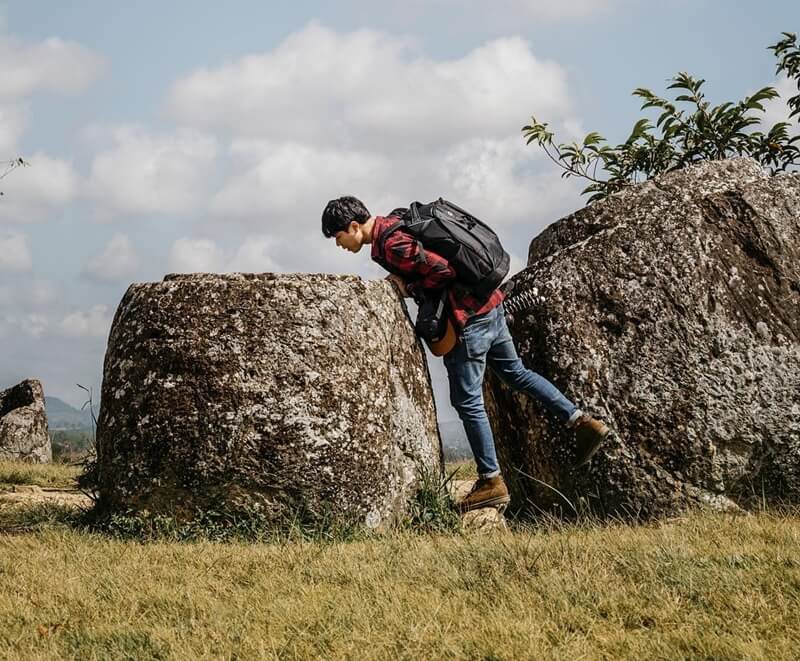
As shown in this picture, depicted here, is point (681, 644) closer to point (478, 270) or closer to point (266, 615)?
point (266, 615)

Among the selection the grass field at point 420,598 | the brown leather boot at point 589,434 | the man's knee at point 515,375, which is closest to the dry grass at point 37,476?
the grass field at point 420,598

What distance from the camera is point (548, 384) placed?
7.77 meters

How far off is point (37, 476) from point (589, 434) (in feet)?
30.2

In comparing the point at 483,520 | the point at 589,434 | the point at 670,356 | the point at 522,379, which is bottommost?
the point at 483,520

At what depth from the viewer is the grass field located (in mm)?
4707

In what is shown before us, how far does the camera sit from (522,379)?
783cm

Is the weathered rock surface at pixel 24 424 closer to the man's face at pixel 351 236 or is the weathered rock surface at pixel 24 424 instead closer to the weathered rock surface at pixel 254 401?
the weathered rock surface at pixel 254 401

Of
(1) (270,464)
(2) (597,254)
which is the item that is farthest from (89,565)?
(2) (597,254)

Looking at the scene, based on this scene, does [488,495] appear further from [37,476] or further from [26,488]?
[37,476]

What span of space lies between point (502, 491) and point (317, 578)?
237 centimetres

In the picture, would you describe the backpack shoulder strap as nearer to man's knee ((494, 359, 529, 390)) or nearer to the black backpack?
the black backpack

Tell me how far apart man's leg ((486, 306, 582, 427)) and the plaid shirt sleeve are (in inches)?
26.5

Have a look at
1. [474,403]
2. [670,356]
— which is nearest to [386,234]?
[474,403]

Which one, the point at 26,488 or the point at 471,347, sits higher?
the point at 471,347
